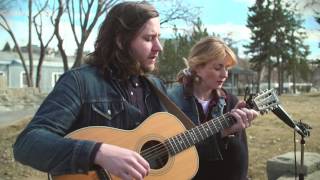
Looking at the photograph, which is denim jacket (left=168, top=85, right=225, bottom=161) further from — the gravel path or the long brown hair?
the gravel path

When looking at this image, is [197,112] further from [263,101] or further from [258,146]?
[258,146]

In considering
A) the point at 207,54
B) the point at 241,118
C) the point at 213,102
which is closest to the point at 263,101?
the point at 241,118

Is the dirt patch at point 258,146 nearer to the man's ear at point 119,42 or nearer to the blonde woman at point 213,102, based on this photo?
the blonde woman at point 213,102

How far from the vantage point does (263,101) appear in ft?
10.0

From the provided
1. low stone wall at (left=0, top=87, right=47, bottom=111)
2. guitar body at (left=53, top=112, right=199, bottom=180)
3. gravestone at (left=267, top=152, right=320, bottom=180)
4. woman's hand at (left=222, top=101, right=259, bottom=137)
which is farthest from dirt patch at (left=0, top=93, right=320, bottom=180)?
low stone wall at (left=0, top=87, right=47, bottom=111)

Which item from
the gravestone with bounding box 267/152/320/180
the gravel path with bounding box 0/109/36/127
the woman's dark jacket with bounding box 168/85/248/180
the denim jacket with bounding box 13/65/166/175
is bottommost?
the gravel path with bounding box 0/109/36/127

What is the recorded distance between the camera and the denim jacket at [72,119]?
1901mm

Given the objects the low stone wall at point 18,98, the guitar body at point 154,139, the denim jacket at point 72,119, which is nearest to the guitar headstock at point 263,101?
the guitar body at point 154,139

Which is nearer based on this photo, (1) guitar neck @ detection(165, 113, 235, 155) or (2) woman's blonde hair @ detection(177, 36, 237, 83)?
(1) guitar neck @ detection(165, 113, 235, 155)

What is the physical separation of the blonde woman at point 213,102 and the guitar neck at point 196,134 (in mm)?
120

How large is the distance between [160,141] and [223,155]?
3.12 feet

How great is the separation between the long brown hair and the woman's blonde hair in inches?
45.8

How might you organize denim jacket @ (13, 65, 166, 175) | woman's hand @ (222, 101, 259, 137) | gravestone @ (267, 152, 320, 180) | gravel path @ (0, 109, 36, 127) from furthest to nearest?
gravel path @ (0, 109, 36, 127), gravestone @ (267, 152, 320, 180), woman's hand @ (222, 101, 259, 137), denim jacket @ (13, 65, 166, 175)

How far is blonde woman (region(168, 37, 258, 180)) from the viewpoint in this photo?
3160 millimetres
